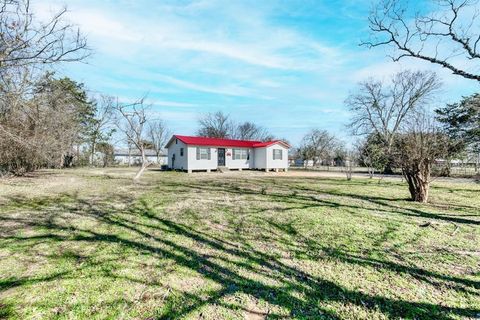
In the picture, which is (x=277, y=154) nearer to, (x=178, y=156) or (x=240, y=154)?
(x=240, y=154)

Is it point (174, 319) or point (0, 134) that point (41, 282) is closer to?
point (174, 319)

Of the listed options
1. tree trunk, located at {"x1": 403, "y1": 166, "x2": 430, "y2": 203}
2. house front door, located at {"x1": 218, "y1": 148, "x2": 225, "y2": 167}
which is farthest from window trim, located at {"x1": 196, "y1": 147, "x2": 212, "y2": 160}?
tree trunk, located at {"x1": 403, "y1": 166, "x2": 430, "y2": 203}

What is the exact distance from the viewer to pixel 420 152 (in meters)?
7.65

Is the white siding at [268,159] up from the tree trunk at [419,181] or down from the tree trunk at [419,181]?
up

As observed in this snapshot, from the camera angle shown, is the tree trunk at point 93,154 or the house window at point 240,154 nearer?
the house window at point 240,154

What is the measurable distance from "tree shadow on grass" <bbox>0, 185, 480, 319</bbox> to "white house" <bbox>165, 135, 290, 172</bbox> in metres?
14.8

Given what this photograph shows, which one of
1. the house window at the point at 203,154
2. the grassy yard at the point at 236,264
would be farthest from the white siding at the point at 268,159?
the grassy yard at the point at 236,264

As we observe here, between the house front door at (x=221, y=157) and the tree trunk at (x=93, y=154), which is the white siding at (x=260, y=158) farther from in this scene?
the tree trunk at (x=93, y=154)

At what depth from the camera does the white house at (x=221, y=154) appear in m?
20.6

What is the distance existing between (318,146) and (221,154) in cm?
2755

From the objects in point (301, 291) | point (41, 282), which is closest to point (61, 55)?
point (41, 282)

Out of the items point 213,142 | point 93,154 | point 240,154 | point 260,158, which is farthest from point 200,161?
point 93,154

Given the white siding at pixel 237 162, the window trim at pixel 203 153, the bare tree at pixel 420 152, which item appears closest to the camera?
the bare tree at pixel 420 152

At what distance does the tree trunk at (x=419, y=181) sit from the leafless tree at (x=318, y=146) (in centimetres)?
3555
